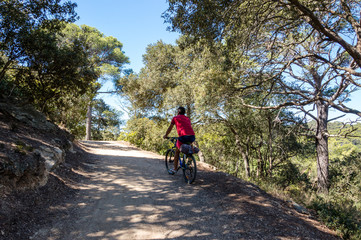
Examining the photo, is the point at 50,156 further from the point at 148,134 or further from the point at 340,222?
the point at 148,134

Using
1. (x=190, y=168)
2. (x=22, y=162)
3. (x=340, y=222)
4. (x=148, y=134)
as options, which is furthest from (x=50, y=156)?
(x=148, y=134)

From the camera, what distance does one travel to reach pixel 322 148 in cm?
1251

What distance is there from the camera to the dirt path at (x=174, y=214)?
3188mm

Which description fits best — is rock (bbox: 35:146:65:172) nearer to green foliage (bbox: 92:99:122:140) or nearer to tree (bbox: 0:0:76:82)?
tree (bbox: 0:0:76:82)

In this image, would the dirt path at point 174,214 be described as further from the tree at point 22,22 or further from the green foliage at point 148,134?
the green foliage at point 148,134

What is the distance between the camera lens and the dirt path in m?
3.19

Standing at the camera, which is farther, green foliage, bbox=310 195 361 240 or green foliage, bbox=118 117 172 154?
green foliage, bbox=118 117 172 154

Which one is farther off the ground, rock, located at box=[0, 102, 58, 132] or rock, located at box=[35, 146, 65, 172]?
rock, located at box=[0, 102, 58, 132]

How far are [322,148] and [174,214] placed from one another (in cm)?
1207

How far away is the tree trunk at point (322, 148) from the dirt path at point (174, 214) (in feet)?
30.4

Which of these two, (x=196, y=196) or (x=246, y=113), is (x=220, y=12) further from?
(x=246, y=113)

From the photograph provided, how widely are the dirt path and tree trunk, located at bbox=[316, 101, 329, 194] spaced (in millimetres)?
9272

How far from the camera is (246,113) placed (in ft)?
48.5

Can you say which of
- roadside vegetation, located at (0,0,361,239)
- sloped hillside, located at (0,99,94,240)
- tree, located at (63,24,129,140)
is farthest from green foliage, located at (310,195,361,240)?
tree, located at (63,24,129,140)
